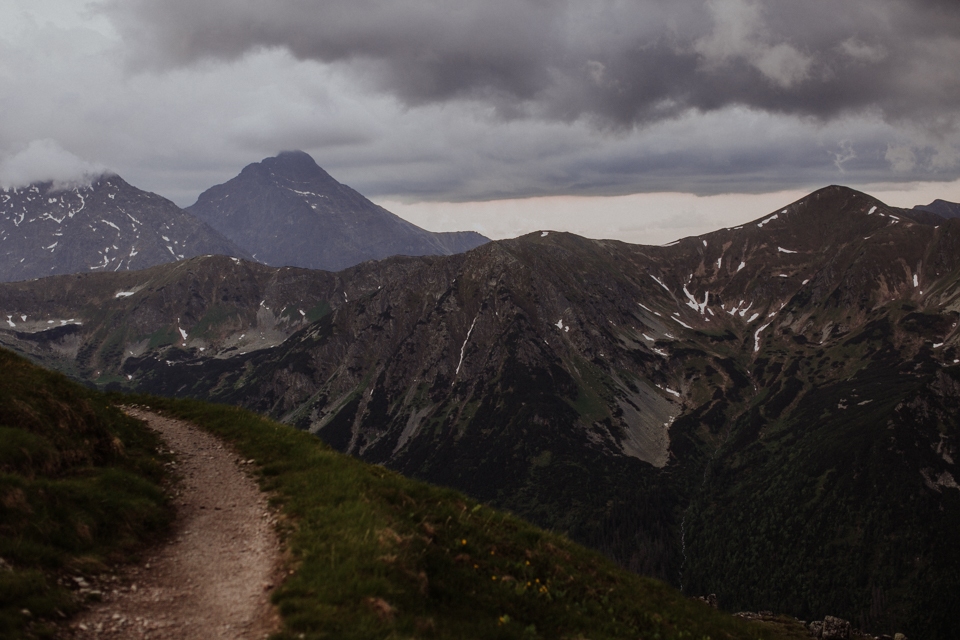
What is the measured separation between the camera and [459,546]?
67.9 feet

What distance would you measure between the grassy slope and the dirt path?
836mm

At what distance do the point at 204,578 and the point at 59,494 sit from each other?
555cm

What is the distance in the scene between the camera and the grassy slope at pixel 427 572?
1508cm

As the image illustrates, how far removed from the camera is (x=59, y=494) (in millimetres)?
18062

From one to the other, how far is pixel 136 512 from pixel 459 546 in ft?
35.9

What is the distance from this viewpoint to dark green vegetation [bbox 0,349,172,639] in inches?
548

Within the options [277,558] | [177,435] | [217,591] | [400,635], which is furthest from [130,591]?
[177,435]

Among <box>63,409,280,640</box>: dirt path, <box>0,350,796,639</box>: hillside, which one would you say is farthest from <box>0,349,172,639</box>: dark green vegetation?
<box>63,409,280,640</box>: dirt path

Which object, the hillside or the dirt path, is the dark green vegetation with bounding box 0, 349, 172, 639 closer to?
the hillside

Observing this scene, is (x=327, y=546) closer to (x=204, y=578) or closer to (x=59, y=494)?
(x=204, y=578)

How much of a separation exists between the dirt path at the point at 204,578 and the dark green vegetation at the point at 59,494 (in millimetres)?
842

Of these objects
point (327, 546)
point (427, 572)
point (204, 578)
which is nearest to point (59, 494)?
point (204, 578)

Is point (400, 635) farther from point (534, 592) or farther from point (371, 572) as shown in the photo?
point (534, 592)

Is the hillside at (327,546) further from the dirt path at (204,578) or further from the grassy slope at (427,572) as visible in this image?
the dirt path at (204,578)
